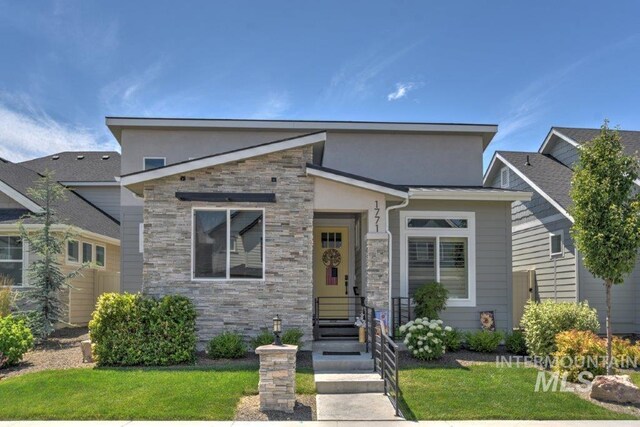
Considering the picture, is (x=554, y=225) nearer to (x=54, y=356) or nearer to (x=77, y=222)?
(x=54, y=356)

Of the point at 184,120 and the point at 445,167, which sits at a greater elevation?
the point at 184,120

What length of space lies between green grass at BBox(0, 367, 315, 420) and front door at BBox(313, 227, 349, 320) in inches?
157

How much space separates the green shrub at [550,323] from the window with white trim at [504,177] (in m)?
8.13

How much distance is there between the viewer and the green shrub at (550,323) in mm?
10523

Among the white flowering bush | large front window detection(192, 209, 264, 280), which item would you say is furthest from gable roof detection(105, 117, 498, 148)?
the white flowering bush

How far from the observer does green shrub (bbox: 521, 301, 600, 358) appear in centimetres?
1052

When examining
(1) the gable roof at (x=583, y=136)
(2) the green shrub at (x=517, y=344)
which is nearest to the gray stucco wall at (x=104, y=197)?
(2) the green shrub at (x=517, y=344)

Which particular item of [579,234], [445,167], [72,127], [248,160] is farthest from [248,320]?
[72,127]

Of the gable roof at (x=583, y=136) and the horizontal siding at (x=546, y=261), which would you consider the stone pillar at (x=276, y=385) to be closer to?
the horizontal siding at (x=546, y=261)

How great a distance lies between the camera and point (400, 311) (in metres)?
12.4

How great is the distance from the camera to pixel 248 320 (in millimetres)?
11156

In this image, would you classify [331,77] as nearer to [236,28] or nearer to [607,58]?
[236,28]

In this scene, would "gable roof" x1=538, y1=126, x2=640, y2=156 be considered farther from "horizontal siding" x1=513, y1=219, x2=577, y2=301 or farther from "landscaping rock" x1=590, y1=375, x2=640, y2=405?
"landscaping rock" x1=590, y1=375, x2=640, y2=405

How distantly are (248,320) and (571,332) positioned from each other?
19.9 feet
